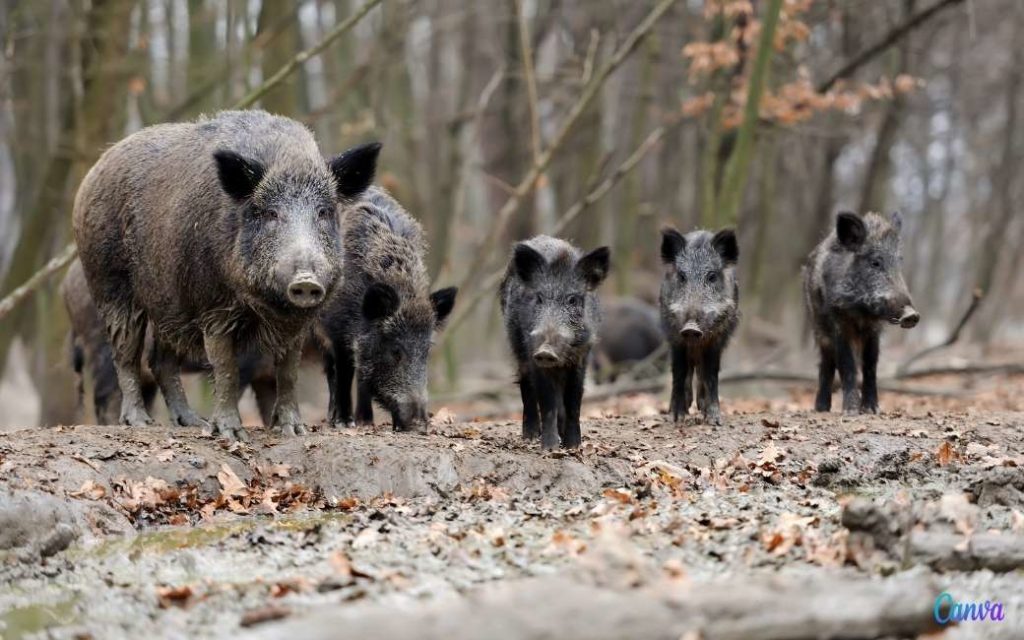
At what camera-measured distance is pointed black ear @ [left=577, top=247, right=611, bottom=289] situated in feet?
30.5

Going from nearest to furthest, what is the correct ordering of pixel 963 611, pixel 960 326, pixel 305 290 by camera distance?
pixel 963 611, pixel 305 290, pixel 960 326

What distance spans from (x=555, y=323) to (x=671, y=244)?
6.77 ft

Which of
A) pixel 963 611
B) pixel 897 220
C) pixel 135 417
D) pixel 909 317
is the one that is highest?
pixel 897 220

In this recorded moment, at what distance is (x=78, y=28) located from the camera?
14570mm

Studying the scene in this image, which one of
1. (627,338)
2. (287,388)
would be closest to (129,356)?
(287,388)

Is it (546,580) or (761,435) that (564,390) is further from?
(546,580)

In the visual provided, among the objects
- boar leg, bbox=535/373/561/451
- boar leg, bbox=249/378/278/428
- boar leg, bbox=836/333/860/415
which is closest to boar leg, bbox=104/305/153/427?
boar leg, bbox=249/378/278/428

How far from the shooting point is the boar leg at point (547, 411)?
8.94 m

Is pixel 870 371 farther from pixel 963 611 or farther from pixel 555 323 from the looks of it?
pixel 963 611

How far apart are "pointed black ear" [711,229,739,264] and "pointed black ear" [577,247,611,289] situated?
1.46 m

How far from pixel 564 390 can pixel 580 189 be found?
16267mm

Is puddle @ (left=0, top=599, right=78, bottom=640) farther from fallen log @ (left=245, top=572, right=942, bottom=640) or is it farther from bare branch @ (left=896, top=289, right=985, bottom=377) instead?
bare branch @ (left=896, top=289, right=985, bottom=377)

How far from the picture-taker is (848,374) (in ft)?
36.5

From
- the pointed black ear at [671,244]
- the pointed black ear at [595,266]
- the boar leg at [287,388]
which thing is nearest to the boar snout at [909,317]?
the pointed black ear at [671,244]
